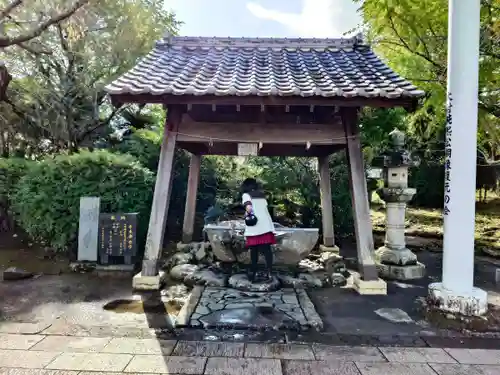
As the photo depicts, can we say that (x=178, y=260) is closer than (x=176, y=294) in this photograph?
No

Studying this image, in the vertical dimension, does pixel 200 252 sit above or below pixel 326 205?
below

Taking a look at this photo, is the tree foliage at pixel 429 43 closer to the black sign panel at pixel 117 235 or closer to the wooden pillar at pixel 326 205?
the wooden pillar at pixel 326 205

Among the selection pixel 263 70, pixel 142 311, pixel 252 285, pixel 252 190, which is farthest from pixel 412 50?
pixel 142 311

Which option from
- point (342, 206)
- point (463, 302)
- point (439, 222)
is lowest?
point (463, 302)

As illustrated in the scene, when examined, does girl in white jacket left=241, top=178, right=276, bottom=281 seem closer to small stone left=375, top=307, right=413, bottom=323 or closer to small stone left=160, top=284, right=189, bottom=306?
small stone left=160, top=284, right=189, bottom=306

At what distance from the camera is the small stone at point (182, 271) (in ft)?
22.6

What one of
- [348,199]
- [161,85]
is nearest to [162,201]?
[161,85]

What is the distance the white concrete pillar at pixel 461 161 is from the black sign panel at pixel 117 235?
564 centimetres

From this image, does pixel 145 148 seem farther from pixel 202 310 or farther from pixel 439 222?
pixel 439 222

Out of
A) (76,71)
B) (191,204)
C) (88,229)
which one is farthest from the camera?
(76,71)

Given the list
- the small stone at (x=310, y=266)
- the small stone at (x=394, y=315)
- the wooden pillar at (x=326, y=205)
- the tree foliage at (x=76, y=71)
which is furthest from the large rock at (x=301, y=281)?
the tree foliage at (x=76, y=71)

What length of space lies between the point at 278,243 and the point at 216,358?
12.0 feet

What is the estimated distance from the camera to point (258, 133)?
6527 mm

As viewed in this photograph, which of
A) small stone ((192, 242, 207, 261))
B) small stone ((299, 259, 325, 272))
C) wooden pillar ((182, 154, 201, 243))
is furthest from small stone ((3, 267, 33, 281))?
small stone ((299, 259, 325, 272))
